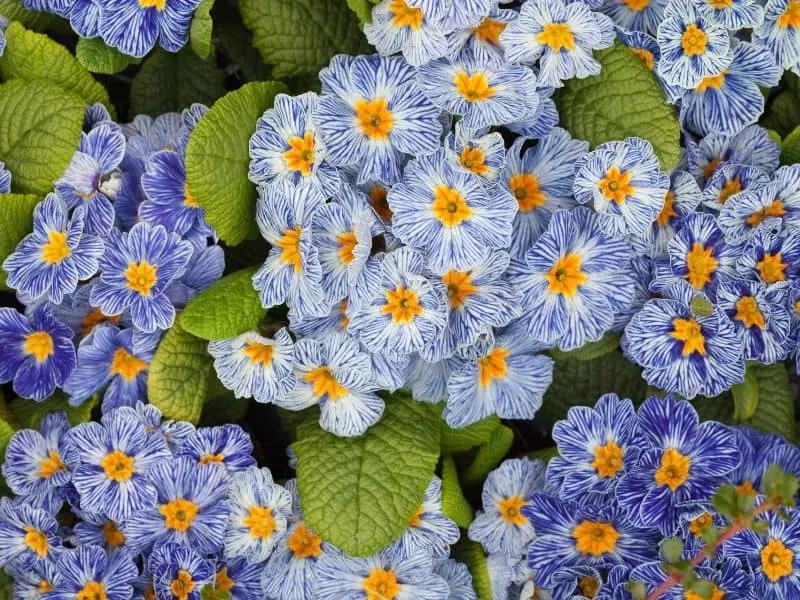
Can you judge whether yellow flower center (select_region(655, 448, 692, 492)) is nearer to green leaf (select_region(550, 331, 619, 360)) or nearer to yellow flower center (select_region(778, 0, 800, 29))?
green leaf (select_region(550, 331, 619, 360))

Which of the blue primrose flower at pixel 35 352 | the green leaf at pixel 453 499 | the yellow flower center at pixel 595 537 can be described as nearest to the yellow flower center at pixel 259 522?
the green leaf at pixel 453 499

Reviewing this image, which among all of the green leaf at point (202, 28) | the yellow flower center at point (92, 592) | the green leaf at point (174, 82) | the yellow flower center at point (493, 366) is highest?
the green leaf at point (202, 28)

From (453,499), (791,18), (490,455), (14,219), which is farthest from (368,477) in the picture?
(791,18)

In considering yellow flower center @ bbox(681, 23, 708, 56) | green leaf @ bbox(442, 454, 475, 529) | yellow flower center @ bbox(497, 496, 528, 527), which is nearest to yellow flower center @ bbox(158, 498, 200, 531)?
green leaf @ bbox(442, 454, 475, 529)

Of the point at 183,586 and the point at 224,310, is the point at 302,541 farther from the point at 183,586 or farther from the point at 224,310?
the point at 224,310

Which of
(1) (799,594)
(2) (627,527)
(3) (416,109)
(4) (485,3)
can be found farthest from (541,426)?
(4) (485,3)

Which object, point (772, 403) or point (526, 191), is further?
point (772, 403)

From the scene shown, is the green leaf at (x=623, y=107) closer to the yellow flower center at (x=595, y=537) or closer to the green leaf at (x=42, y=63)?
the yellow flower center at (x=595, y=537)
